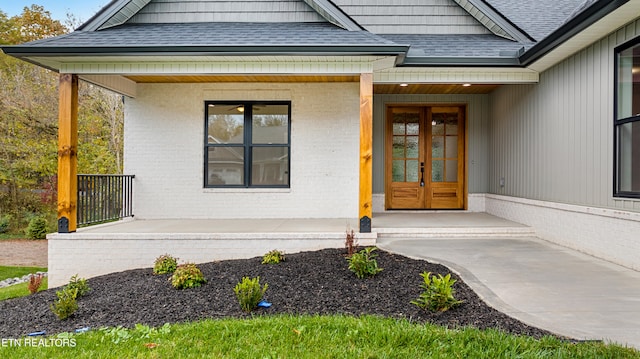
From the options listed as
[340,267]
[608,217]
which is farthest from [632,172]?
[340,267]

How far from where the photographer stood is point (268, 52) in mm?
5371

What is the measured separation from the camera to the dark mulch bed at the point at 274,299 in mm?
3227

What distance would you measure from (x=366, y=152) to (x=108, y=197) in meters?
4.87

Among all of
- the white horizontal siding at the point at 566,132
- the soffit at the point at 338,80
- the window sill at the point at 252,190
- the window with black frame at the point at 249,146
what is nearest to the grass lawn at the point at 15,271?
the window with black frame at the point at 249,146

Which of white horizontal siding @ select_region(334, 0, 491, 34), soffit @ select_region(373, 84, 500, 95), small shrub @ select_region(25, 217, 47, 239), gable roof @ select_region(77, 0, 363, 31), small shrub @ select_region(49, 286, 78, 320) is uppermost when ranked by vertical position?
white horizontal siding @ select_region(334, 0, 491, 34)

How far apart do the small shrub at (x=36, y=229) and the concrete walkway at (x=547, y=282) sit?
452 inches

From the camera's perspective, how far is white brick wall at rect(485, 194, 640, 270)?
4406 millimetres

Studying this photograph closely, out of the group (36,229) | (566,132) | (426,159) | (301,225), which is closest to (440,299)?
(301,225)

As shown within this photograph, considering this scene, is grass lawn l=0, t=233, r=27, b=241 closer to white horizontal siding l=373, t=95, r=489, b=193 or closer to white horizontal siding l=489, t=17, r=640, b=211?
white horizontal siding l=373, t=95, r=489, b=193

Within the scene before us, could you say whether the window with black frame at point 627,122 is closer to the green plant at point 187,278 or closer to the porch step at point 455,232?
the porch step at point 455,232

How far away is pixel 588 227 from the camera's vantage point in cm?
511

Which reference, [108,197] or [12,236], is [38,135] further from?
[108,197]

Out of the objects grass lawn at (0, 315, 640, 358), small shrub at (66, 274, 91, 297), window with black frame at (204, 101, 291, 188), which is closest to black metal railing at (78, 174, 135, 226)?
window with black frame at (204, 101, 291, 188)

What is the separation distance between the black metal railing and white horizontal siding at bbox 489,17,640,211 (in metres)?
7.50
